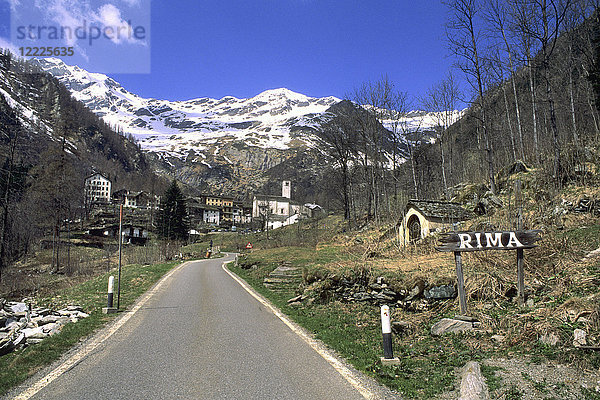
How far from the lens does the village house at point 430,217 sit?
1866 cm

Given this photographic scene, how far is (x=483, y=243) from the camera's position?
7.57 metres

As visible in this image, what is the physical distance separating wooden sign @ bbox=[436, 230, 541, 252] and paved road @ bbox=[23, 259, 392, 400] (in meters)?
3.48

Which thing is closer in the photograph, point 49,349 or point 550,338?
point 550,338

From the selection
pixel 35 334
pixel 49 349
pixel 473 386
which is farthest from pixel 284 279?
pixel 473 386

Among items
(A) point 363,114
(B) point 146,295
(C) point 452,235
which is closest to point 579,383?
(C) point 452,235

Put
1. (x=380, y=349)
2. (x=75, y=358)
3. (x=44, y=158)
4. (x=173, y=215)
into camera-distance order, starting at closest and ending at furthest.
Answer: (x=75, y=358) → (x=380, y=349) → (x=44, y=158) → (x=173, y=215)

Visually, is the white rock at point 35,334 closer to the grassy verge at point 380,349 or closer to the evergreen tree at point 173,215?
the grassy verge at point 380,349

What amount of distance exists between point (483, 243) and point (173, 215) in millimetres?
60618

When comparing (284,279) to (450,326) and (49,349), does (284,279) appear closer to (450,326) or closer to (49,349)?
(450,326)

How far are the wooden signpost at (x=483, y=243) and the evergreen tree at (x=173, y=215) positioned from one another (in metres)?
58.1

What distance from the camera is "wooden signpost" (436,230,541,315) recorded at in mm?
7480

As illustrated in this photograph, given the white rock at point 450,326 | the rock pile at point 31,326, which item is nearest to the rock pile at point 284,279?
the rock pile at point 31,326

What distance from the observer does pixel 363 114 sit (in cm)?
3784

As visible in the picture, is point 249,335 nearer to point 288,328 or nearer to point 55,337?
point 288,328
